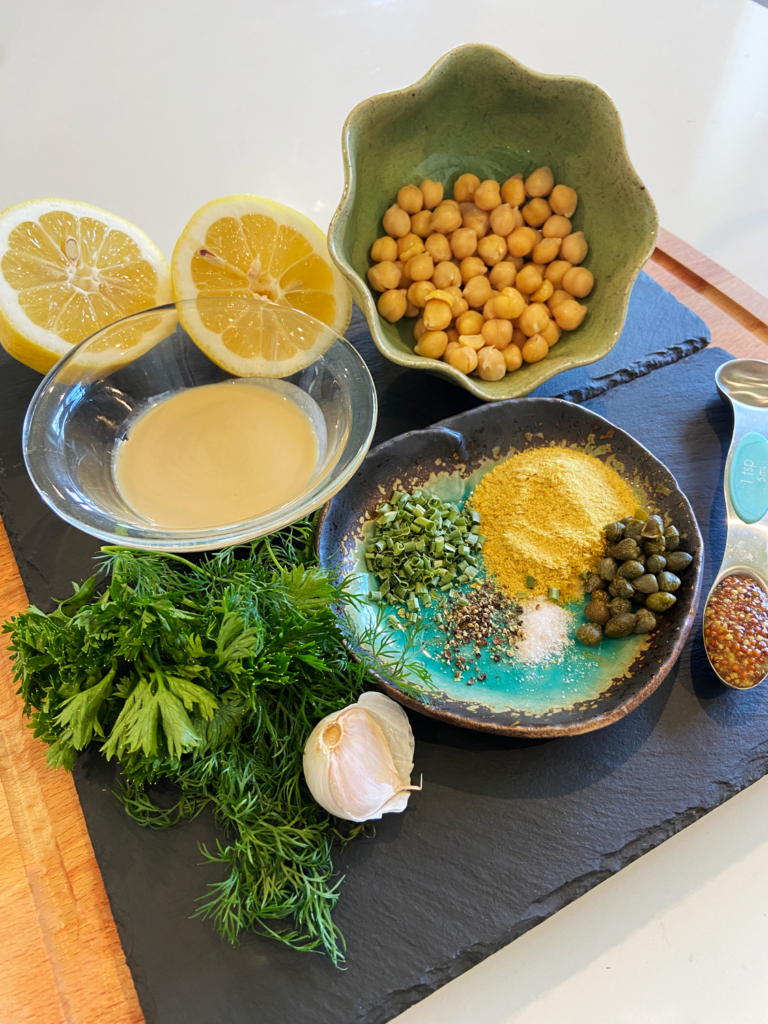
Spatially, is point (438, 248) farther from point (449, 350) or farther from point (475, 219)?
point (449, 350)

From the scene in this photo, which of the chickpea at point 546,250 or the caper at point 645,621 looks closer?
the caper at point 645,621

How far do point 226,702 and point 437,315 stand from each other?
762 mm

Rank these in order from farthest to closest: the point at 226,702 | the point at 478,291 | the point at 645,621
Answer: the point at 478,291 < the point at 645,621 < the point at 226,702

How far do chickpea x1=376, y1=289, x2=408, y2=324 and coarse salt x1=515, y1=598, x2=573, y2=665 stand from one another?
1.89 feet

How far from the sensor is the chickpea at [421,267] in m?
1.36

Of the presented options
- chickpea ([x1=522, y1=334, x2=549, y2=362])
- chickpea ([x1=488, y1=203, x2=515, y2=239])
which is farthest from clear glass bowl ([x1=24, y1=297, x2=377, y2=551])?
chickpea ([x1=488, y1=203, x2=515, y2=239])

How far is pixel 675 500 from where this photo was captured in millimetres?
1259

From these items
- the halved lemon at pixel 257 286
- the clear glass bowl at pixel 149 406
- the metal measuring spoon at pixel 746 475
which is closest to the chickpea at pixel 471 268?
the halved lemon at pixel 257 286

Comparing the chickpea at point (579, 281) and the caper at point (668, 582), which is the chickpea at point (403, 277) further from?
the caper at point (668, 582)

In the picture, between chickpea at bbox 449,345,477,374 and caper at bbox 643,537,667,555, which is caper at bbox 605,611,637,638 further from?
chickpea at bbox 449,345,477,374

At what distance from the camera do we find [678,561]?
Result: 117 centimetres

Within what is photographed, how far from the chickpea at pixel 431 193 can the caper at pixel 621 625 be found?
84 cm

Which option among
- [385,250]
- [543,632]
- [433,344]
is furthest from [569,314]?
[543,632]

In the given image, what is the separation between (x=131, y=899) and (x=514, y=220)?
1.29 meters
